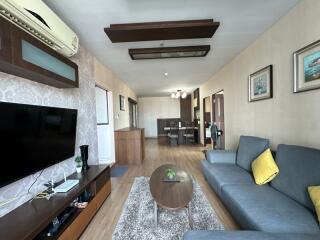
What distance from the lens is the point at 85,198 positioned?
225 cm

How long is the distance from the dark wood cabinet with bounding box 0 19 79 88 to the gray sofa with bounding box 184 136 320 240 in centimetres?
176

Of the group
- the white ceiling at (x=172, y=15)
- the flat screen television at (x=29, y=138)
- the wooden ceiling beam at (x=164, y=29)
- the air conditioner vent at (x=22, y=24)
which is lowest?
the flat screen television at (x=29, y=138)

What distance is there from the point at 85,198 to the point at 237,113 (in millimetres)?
3285

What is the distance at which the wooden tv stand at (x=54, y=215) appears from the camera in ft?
4.27

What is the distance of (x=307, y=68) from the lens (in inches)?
79.8

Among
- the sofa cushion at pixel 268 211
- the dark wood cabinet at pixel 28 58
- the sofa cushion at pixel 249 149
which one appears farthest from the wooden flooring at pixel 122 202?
the dark wood cabinet at pixel 28 58

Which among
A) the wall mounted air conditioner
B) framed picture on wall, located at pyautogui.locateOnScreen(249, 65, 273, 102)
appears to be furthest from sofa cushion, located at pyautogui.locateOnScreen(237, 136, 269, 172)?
the wall mounted air conditioner

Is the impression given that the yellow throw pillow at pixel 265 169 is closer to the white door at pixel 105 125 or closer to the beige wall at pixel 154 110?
the white door at pixel 105 125

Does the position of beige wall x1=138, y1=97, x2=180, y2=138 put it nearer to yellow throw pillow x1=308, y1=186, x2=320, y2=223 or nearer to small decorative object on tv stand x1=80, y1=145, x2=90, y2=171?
small decorative object on tv stand x1=80, y1=145, x2=90, y2=171

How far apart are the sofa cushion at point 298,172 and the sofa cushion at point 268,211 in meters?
0.07

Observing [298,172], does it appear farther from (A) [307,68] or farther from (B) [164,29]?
(B) [164,29]

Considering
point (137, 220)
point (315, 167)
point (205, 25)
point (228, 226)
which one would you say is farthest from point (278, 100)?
point (137, 220)

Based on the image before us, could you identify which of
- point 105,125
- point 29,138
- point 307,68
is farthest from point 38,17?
point 105,125

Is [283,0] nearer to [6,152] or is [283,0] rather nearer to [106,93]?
[6,152]
